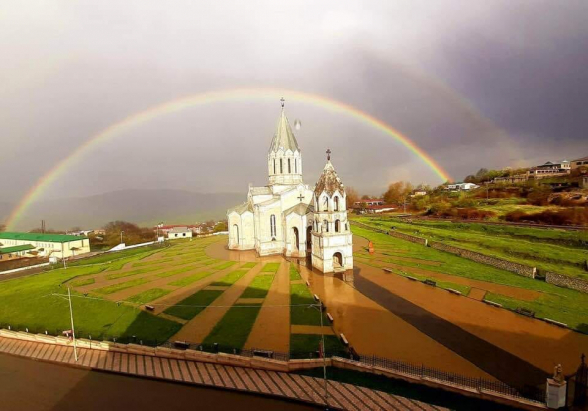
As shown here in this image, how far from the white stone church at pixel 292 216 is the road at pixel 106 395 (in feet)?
66.7

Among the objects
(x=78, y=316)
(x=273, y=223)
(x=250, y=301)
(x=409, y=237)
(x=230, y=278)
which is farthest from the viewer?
(x=409, y=237)

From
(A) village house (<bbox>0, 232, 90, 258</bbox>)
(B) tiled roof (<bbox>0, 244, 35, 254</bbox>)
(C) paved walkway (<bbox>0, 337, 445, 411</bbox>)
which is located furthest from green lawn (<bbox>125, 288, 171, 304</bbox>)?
(B) tiled roof (<bbox>0, 244, 35, 254</bbox>)

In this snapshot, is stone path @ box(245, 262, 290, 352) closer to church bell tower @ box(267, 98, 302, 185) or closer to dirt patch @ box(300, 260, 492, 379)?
dirt patch @ box(300, 260, 492, 379)

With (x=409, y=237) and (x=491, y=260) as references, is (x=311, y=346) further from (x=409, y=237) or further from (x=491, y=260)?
(x=409, y=237)

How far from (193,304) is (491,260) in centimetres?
3167

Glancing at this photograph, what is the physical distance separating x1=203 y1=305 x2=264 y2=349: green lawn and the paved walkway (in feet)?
6.56

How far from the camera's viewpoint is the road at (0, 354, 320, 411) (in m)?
14.5

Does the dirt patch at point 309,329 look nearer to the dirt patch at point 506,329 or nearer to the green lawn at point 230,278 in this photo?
the dirt patch at point 506,329

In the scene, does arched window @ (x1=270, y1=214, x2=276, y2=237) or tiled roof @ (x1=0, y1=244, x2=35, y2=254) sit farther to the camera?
tiled roof @ (x1=0, y1=244, x2=35, y2=254)

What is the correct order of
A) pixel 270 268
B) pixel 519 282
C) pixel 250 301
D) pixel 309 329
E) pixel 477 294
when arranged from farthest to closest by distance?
pixel 270 268 < pixel 519 282 < pixel 477 294 < pixel 250 301 < pixel 309 329

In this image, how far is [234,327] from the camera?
845 inches

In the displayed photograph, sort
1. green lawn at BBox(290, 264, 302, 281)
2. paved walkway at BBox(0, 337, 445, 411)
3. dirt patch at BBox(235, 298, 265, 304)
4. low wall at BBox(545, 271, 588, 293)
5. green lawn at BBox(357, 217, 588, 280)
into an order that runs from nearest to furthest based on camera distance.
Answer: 1. paved walkway at BBox(0, 337, 445, 411)
2. dirt patch at BBox(235, 298, 265, 304)
3. low wall at BBox(545, 271, 588, 293)
4. green lawn at BBox(290, 264, 302, 281)
5. green lawn at BBox(357, 217, 588, 280)

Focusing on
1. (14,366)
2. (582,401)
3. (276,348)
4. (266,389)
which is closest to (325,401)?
(266,389)

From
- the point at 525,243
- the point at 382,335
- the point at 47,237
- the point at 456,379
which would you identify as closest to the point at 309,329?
the point at 382,335
